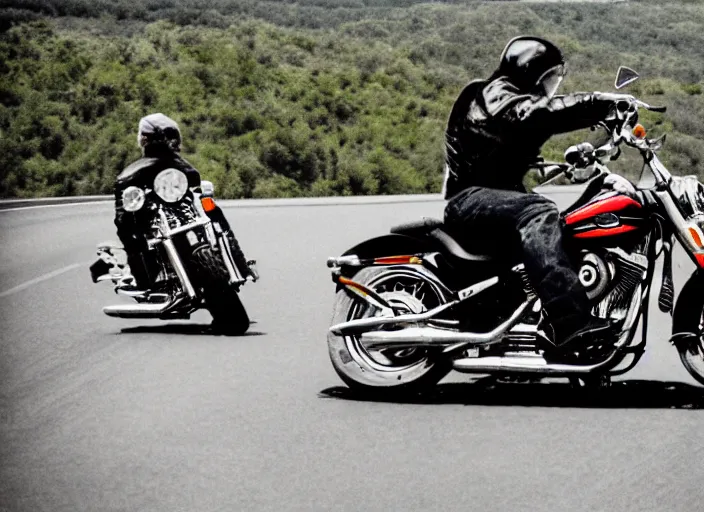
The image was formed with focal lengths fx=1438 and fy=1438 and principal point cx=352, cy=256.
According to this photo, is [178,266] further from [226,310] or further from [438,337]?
[438,337]

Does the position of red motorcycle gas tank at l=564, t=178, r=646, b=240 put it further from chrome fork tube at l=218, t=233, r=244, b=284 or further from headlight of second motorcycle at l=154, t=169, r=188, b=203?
headlight of second motorcycle at l=154, t=169, r=188, b=203

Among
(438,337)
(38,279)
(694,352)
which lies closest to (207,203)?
(438,337)

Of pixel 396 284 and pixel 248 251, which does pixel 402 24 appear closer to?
pixel 248 251

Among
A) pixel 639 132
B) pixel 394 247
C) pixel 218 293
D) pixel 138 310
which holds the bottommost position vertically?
pixel 138 310

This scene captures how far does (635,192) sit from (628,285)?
0.47 meters

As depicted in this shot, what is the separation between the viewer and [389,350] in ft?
25.2

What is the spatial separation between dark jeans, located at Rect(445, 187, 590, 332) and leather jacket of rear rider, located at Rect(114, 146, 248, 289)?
3.17 metres

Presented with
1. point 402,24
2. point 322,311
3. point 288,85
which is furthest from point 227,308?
point 402,24

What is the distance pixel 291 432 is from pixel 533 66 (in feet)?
7.27

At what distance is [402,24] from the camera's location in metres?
87.1

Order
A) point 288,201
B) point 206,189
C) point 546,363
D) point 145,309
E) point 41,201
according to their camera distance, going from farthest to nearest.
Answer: point 288,201
point 41,201
point 145,309
point 206,189
point 546,363

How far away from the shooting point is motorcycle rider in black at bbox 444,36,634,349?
7.14 m

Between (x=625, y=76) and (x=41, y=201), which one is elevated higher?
(x=625, y=76)

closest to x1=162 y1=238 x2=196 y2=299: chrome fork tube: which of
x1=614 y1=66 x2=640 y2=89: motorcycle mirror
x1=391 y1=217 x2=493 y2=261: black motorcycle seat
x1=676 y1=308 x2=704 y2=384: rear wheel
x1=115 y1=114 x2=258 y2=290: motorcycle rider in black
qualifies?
x1=115 y1=114 x2=258 y2=290: motorcycle rider in black
